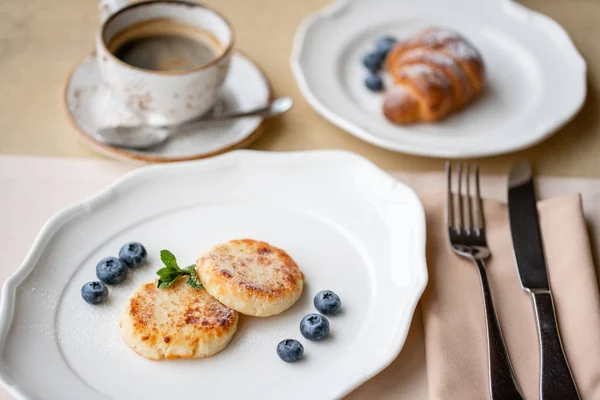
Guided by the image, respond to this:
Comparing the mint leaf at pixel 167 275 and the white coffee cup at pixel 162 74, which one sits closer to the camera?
the mint leaf at pixel 167 275

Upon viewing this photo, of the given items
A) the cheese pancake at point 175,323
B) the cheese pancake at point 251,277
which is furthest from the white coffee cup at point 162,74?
the cheese pancake at point 175,323

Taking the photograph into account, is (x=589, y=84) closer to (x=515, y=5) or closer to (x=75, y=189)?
(x=515, y=5)

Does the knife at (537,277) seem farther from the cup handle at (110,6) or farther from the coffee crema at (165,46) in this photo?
the cup handle at (110,6)

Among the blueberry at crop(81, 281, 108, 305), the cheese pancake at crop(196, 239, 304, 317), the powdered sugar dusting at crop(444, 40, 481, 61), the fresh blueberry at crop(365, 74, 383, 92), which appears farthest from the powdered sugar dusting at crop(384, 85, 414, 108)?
the blueberry at crop(81, 281, 108, 305)

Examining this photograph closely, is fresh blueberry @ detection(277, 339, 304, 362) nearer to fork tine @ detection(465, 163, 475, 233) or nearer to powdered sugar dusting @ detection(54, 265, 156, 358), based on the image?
powdered sugar dusting @ detection(54, 265, 156, 358)

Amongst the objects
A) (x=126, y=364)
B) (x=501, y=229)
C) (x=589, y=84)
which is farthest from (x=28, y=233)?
(x=589, y=84)

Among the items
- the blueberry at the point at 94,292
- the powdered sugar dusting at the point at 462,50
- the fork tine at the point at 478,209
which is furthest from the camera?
the powdered sugar dusting at the point at 462,50
